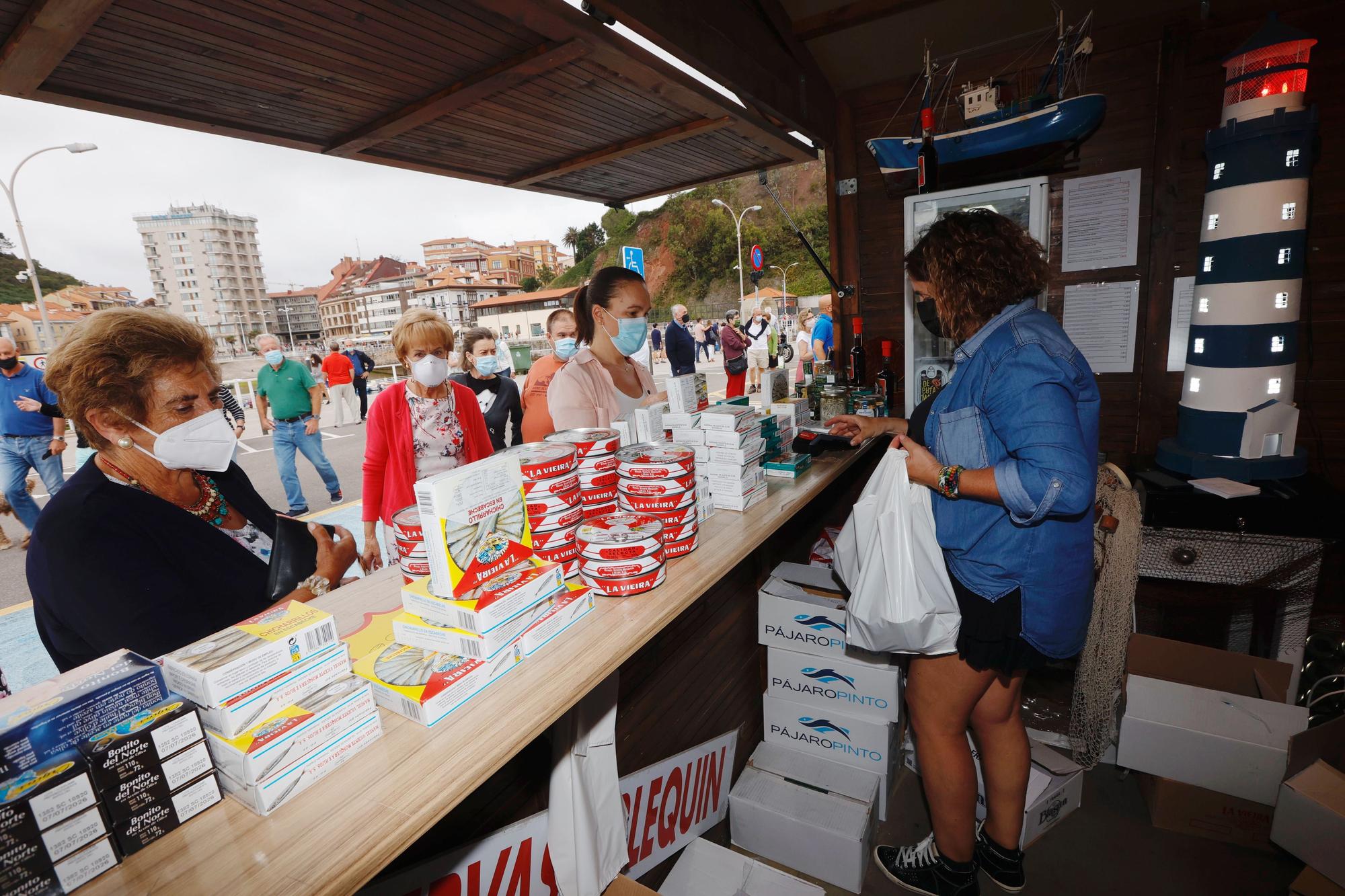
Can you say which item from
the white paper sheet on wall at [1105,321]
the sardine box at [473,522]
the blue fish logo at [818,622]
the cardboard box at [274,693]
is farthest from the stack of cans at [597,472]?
the white paper sheet on wall at [1105,321]

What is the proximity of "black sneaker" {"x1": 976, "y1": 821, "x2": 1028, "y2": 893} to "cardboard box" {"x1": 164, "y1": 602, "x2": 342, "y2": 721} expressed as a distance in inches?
78.2

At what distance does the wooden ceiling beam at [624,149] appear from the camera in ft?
8.00

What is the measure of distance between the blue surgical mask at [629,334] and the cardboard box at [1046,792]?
1.76 metres

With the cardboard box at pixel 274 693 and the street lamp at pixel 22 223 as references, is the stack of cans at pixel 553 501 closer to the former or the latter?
the cardboard box at pixel 274 693

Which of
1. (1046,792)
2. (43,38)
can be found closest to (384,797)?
(43,38)

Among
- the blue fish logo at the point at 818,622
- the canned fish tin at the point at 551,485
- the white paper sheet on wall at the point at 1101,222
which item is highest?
the white paper sheet on wall at the point at 1101,222

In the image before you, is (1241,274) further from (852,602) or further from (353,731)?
(353,731)

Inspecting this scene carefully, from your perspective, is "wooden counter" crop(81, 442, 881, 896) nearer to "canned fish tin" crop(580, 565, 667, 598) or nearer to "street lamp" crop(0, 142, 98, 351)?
"canned fish tin" crop(580, 565, 667, 598)

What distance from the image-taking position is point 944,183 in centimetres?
309

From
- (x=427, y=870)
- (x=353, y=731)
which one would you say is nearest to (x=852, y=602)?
(x=427, y=870)

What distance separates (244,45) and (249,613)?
4.35 ft

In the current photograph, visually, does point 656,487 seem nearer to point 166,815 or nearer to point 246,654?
point 246,654

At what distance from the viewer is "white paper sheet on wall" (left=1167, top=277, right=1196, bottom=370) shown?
2.89 m

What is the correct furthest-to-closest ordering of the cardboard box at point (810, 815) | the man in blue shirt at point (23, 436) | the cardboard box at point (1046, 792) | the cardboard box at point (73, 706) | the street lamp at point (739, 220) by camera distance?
the street lamp at point (739, 220), the man in blue shirt at point (23, 436), the cardboard box at point (1046, 792), the cardboard box at point (810, 815), the cardboard box at point (73, 706)
